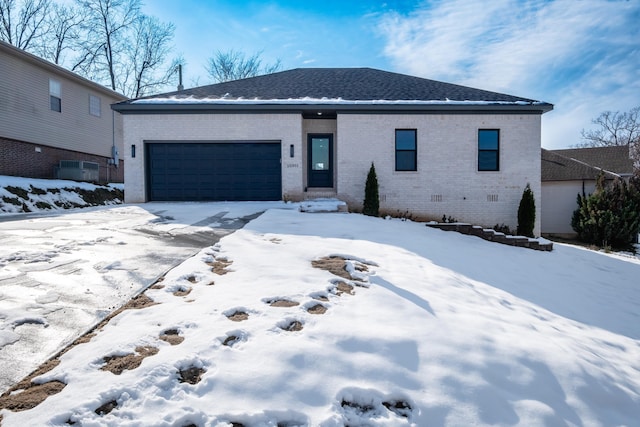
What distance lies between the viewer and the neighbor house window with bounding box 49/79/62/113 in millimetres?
16278

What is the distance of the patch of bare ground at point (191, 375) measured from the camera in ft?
7.25

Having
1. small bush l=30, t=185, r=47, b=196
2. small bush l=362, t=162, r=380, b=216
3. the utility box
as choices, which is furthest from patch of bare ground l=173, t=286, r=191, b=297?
the utility box

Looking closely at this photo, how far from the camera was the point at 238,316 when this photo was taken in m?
3.08

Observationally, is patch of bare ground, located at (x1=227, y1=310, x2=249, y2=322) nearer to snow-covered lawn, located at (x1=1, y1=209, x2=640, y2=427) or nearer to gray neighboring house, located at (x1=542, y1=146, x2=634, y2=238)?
snow-covered lawn, located at (x1=1, y1=209, x2=640, y2=427)

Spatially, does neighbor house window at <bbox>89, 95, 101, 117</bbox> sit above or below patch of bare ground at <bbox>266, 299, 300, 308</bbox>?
above

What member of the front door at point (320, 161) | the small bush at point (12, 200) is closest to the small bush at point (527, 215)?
the front door at point (320, 161)

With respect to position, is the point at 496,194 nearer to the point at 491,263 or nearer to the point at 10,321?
the point at 491,263

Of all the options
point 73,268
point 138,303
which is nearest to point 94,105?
point 73,268

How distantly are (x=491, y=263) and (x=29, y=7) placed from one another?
29.9 m

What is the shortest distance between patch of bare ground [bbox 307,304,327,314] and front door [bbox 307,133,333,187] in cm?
989

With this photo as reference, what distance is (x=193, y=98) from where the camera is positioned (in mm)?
12195

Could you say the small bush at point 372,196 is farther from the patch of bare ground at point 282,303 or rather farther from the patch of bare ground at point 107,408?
the patch of bare ground at point 107,408

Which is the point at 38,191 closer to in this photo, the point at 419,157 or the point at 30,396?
the point at 419,157

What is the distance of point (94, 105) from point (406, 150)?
16370 millimetres
